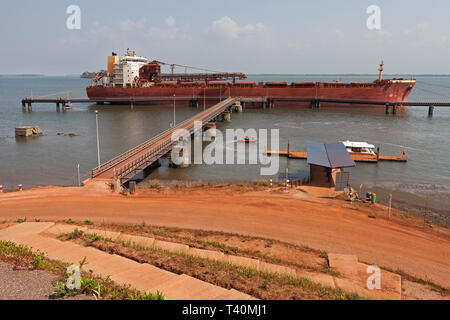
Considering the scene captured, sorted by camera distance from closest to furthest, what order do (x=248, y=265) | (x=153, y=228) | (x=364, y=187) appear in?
(x=248, y=265), (x=153, y=228), (x=364, y=187)

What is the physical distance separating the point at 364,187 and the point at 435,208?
16.2 ft

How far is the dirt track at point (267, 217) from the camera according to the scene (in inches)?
523

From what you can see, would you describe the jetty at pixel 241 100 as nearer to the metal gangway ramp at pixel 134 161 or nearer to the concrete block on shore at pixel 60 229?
the metal gangway ramp at pixel 134 161

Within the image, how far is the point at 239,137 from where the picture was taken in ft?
146

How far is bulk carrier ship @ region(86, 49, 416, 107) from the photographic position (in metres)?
75.0

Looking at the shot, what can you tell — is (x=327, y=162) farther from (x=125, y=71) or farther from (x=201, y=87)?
(x=125, y=71)

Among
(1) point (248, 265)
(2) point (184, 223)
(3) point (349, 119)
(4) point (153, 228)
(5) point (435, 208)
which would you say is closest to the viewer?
(1) point (248, 265)

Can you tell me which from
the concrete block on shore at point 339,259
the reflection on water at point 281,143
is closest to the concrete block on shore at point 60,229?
the concrete block on shore at point 339,259

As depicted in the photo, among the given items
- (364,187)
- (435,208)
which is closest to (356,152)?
(364,187)

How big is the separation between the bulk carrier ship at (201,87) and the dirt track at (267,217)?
61694 mm

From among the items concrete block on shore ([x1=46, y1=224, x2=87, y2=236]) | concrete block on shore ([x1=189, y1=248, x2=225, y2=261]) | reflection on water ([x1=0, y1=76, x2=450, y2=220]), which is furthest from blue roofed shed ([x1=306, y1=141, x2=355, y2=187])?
concrete block on shore ([x1=46, y1=224, x2=87, y2=236])

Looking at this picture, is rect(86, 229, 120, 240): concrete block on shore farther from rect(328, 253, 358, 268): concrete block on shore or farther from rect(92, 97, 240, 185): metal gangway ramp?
rect(92, 97, 240, 185): metal gangway ramp

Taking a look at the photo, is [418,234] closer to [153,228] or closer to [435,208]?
[435,208]
